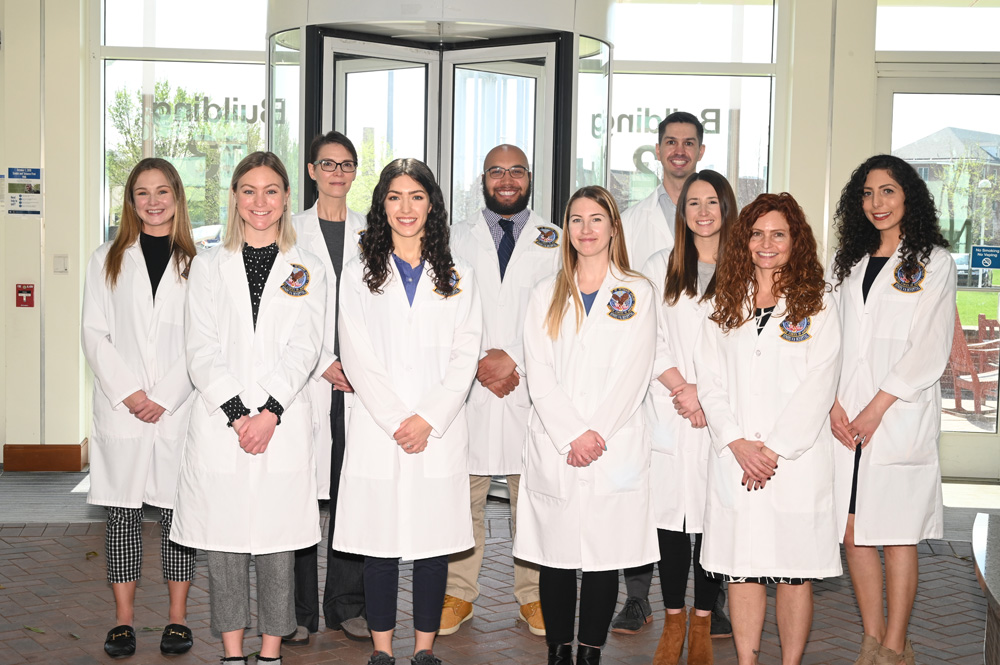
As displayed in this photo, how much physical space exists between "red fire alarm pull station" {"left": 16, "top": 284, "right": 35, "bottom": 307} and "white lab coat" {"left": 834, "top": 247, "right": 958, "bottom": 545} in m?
5.49

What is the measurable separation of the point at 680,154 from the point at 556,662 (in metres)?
2.17

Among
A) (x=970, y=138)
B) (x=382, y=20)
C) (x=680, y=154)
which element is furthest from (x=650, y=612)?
(x=970, y=138)

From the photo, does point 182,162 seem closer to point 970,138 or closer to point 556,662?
point 556,662

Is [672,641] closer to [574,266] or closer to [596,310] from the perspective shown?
[596,310]

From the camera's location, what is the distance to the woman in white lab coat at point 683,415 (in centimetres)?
374

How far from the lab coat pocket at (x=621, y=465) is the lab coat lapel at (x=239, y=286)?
126 centimetres

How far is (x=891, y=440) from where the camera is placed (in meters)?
3.59

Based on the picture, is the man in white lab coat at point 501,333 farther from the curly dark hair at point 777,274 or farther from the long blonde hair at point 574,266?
the curly dark hair at point 777,274

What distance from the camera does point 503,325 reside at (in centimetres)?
434

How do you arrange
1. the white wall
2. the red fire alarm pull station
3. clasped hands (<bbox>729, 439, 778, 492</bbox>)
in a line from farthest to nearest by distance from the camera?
the red fire alarm pull station < the white wall < clasped hands (<bbox>729, 439, 778, 492</bbox>)

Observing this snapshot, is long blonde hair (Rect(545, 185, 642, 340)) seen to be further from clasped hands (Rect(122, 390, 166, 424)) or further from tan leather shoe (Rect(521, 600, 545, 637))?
clasped hands (Rect(122, 390, 166, 424))

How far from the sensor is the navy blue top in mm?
3578

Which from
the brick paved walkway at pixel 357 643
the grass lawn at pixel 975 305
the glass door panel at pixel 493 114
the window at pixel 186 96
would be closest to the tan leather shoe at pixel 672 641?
the brick paved walkway at pixel 357 643

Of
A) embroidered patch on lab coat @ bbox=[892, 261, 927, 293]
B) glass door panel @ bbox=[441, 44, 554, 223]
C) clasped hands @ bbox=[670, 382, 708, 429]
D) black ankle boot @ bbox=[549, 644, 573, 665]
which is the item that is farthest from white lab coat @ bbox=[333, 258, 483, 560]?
glass door panel @ bbox=[441, 44, 554, 223]
